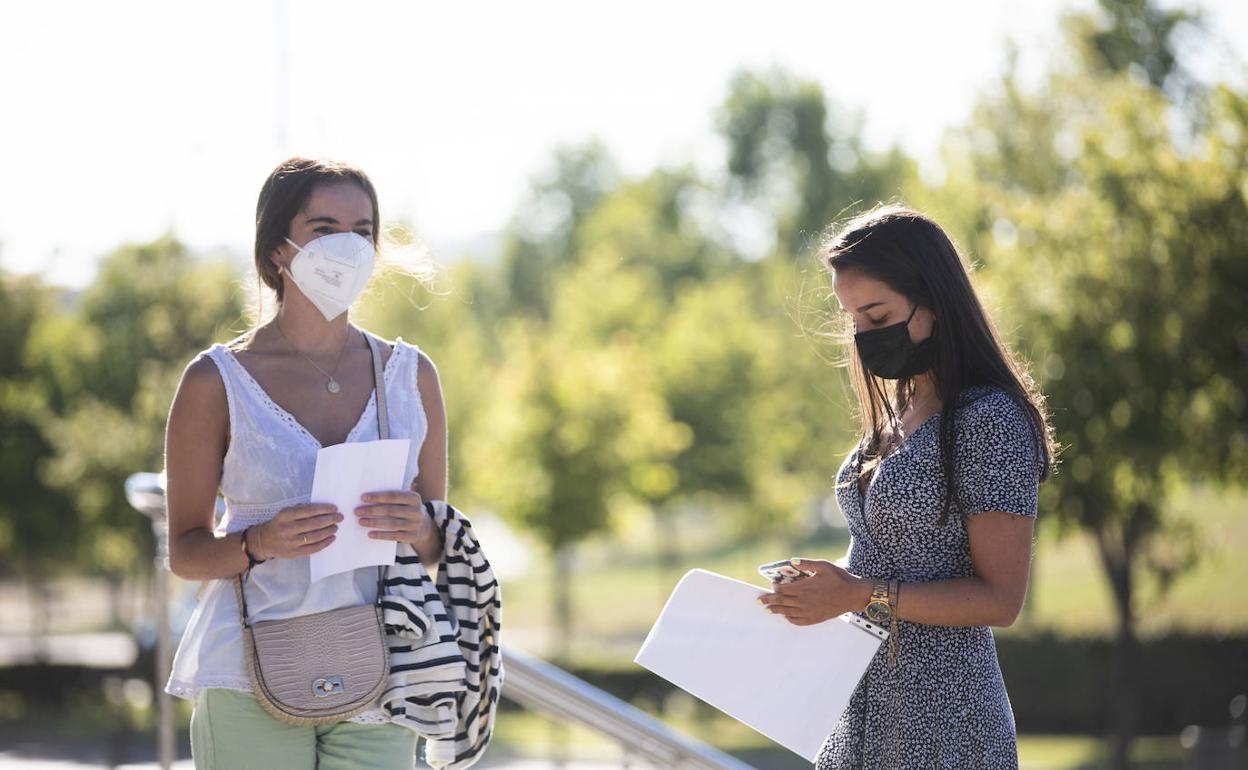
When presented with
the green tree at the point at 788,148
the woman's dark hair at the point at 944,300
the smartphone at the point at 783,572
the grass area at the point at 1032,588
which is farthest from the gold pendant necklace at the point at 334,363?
the green tree at the point at 788,148

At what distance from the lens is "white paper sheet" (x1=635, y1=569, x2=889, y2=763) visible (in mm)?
2664

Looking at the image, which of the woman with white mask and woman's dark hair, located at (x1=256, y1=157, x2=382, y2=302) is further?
woman's dark hair, located at (x1=256, y1=157, x2=382, y2=302)

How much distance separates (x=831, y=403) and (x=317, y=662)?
11133 mm

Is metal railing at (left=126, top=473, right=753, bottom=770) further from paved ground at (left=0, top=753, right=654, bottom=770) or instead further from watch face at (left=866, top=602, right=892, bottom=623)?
paved ground at (left=0, top=753, right=654, bottom=770)

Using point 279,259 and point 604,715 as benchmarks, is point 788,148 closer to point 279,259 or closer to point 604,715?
point 604,715

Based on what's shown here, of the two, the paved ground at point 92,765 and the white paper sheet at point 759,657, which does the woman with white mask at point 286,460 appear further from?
the paved ground at point 92,765

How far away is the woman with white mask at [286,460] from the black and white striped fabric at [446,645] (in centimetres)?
4

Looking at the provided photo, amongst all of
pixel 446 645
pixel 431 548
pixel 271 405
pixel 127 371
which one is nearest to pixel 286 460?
pixel 271 405

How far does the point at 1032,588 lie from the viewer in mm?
22094

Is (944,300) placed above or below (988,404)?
above

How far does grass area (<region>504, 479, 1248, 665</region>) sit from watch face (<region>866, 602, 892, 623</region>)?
13859mm

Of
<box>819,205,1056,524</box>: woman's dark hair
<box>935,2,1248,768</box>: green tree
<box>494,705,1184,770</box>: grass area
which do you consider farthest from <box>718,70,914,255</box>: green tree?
<box>819,205,1056,524</box>: woman's dark hair

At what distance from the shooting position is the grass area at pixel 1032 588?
20469 millimetres

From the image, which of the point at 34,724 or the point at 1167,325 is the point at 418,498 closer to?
the point at 1167,325
